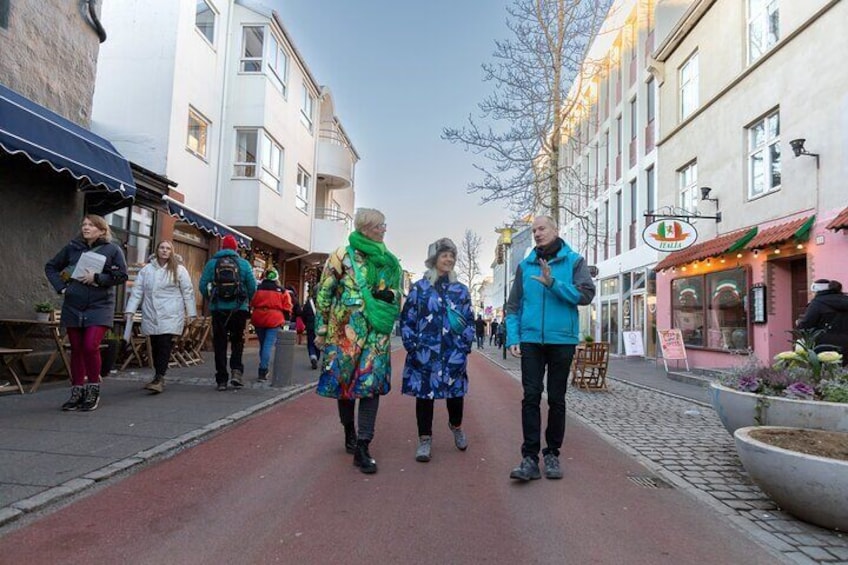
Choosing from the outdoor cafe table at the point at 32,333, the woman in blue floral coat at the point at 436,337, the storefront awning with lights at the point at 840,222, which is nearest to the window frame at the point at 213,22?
the outdoor cafe table at the point at 32,333

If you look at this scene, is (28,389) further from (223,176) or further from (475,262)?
(475,262)

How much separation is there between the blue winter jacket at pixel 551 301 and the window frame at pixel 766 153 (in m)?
9.47

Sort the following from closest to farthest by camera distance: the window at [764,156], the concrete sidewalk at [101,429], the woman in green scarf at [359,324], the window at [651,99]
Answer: the concrete sidewalk at [101,429]
the woman in green scarf at [359,324]
the window at [764,156]
the window at [651,99]

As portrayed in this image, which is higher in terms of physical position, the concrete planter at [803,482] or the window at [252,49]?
the window at [252,49]

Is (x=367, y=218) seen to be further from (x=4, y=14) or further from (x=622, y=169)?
(x=622, y=169)

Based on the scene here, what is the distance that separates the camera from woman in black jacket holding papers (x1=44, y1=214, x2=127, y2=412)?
557 cm

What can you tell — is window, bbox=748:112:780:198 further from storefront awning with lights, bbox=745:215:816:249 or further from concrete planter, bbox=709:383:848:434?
concrete planter, bbox=709:383:848:434

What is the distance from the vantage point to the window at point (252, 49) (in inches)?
656

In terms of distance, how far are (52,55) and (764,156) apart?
1304 cm

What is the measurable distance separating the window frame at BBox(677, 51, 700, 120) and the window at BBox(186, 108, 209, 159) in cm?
1316

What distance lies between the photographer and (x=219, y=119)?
628 inches

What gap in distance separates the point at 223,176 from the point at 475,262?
3867 cm

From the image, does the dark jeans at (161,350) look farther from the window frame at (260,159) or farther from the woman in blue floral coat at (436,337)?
the window frame at (260,159)

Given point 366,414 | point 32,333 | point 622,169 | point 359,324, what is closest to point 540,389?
point 366,414
